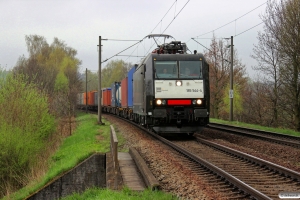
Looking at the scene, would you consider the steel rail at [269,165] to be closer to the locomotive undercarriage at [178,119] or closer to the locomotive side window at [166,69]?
the locomotive undercarriage at [178,119]

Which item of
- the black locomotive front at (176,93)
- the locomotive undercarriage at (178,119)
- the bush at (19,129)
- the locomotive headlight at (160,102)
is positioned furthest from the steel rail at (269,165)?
the bush at (19,129)

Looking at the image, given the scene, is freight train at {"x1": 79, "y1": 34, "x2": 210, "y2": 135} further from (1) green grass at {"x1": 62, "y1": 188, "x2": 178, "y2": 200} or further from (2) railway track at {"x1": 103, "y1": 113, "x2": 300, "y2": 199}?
(1) green grass at {"x1": 62, "y1": 188, "x2": 178, "y2": 200}

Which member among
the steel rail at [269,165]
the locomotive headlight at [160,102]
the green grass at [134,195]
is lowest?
the green grass at [134,195]

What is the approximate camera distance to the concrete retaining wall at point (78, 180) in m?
12.1

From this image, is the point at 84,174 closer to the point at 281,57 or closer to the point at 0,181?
the point at 0,181

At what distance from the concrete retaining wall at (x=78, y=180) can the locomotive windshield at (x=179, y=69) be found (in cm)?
450

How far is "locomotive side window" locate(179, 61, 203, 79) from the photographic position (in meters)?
15.3

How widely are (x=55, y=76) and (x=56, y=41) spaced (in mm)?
18502

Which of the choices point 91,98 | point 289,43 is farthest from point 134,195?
point 91,98

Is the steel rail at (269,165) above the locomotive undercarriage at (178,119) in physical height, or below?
below

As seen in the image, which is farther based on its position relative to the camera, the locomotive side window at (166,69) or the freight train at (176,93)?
the locomotive side window at (166,69)

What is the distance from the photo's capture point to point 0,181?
58.9 feet

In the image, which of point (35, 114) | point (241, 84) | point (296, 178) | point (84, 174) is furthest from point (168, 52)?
point (241, 84)

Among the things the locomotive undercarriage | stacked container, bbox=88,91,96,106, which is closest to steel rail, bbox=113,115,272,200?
the locomotive undercarriage
